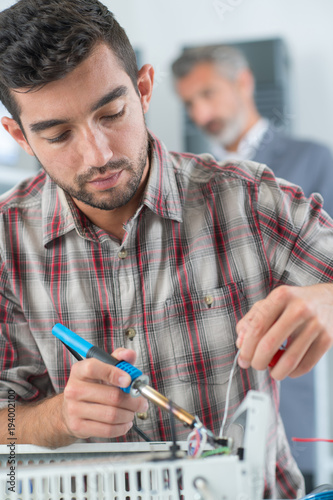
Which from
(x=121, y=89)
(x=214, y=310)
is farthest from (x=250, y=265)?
(x=121, y=89)

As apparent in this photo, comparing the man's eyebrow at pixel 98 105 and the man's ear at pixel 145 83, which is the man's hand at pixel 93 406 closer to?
the man's eyebrow at pixel 98 105

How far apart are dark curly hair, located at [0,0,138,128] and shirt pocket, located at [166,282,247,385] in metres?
0.39

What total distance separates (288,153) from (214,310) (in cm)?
108

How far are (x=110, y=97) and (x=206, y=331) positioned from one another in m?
0.39

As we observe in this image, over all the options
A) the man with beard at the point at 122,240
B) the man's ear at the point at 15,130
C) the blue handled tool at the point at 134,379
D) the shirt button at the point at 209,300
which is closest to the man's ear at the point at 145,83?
the man with beard at the point at 122,240

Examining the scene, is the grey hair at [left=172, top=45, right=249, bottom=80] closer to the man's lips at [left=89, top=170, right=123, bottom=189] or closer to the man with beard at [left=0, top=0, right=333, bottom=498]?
the man with beard at [left=0, top=0, right=333, bottom=498]

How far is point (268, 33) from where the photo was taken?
1.87 meters

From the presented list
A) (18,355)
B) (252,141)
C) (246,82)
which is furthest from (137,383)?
(246,82)

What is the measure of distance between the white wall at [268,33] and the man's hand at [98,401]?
1422mm

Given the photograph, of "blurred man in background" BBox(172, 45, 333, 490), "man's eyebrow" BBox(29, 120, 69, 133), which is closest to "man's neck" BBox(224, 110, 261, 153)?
"blurred man in background" BBox(172, 45, 333, 490)

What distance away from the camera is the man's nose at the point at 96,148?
757 mm

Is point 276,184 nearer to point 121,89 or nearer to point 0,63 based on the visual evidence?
point 121,89

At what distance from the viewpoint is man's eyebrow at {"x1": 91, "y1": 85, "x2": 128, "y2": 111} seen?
0.75 m

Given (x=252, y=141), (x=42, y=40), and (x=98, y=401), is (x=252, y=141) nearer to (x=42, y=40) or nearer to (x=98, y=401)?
(x=42, y=40)
